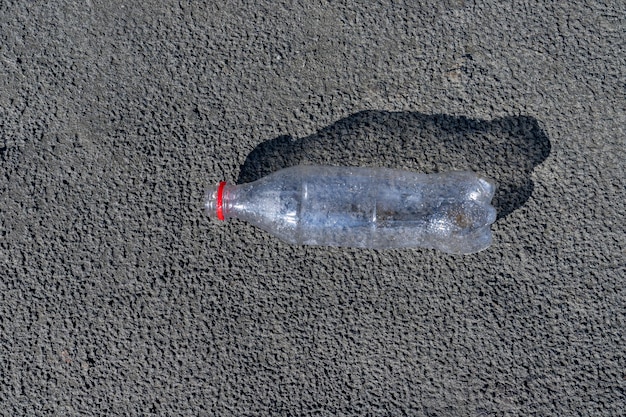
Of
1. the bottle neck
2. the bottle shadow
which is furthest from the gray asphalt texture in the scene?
the bottle neck

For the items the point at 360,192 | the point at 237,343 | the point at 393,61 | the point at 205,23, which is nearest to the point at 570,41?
the point at 393,61

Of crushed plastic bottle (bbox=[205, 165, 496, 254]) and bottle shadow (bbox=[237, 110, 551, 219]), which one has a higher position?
bottle shadow (bbox=[237, 110, 551, 219])

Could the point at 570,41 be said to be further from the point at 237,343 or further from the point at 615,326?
the point at 237,343

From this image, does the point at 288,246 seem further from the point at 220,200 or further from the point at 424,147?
the point at 424,147

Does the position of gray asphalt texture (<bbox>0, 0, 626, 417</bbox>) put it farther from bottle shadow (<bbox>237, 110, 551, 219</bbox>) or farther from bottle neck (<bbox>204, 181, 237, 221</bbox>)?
bottle neck (<bbox>204, 181, 237, 221</bbox>)

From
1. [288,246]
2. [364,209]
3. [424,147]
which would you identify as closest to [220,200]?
[288,246]

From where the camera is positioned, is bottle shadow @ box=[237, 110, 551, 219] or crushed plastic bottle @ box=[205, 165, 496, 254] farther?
bottle shadow @ box=[237, 110, 551, 219]
